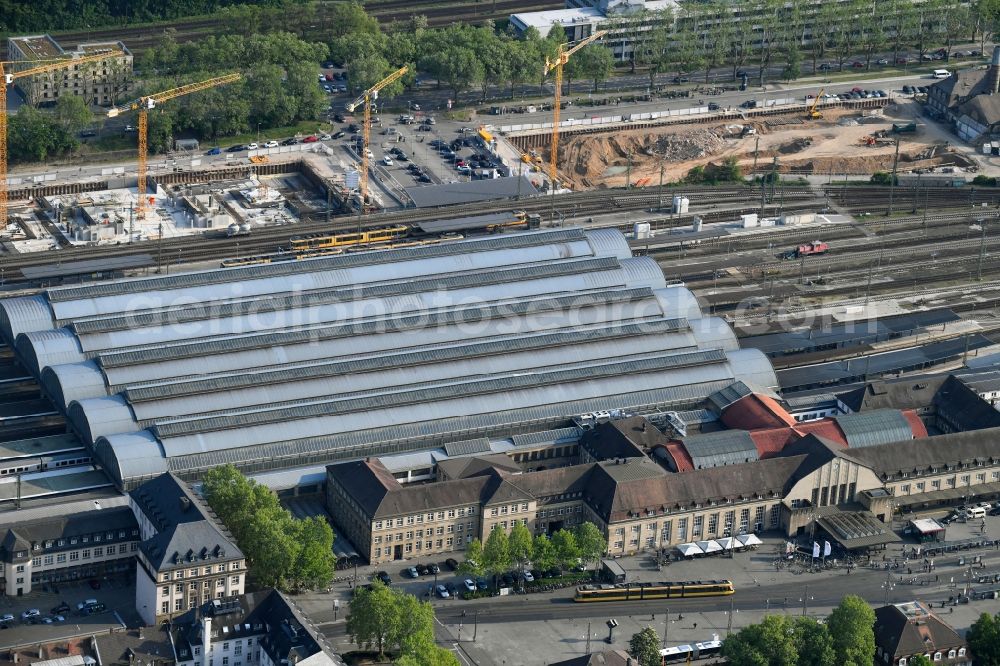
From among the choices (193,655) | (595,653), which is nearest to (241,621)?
(193,655)

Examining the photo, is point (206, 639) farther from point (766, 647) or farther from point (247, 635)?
point (766, 647)

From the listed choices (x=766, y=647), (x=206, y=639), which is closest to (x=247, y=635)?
(x=206, y=639)

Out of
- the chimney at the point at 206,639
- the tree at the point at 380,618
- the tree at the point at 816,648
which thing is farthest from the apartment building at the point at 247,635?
the tree at the point at 816,648

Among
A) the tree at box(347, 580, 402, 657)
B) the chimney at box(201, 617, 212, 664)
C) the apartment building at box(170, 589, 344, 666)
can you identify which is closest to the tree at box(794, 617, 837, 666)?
the tree at box(347, 580, 402, 657)

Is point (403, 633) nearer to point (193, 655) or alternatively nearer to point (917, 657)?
point (193, 655)

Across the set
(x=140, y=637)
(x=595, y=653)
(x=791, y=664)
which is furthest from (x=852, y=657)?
(x=140, y=637)

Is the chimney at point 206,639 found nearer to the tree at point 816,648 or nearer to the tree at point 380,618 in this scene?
the tree at point 380,618
